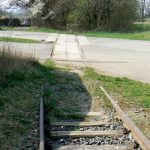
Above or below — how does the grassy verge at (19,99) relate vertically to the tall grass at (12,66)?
below

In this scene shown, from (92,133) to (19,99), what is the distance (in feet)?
10.2

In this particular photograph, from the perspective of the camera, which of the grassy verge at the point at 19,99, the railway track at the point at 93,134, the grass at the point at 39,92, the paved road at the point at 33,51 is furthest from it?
the paved road at the point at 33,51

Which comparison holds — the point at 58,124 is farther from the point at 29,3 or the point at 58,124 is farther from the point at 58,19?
the point at 29,3

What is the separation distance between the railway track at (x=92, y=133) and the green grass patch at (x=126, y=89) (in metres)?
1.80

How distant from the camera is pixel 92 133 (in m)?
7.75

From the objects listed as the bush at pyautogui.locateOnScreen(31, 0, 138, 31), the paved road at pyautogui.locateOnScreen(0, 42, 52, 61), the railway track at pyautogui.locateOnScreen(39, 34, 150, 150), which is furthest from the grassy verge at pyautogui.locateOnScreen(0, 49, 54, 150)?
the bush at pyautogui.locateOnScreen(31, 0, 138, 31)

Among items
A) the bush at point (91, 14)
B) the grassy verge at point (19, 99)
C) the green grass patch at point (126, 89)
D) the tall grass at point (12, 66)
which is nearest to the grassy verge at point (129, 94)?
the green grass patch at point (126, 89)

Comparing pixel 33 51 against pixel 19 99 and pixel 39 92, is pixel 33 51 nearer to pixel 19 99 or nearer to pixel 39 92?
pixel 39 92

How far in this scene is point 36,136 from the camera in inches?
297

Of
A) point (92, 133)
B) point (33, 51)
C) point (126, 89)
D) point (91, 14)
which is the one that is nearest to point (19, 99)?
point (92, 133)

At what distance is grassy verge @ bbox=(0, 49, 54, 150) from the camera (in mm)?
7391

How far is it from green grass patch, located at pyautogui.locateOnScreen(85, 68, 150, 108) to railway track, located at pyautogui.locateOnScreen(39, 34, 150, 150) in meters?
1.80

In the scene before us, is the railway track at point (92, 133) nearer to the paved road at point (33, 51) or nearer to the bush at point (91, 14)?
the paved road at point (33, 51)

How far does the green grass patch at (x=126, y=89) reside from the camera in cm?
1104
